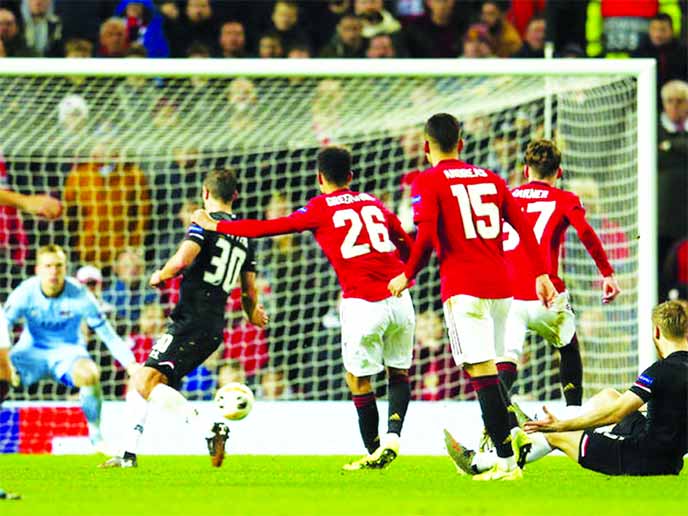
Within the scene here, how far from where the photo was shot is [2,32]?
13898 millimetres

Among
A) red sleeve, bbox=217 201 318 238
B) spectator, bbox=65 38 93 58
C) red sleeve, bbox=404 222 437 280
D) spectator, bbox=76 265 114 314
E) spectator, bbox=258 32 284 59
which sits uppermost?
spectator, bbox=258 32 284 59

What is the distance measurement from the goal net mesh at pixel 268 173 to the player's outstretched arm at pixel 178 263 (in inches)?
127

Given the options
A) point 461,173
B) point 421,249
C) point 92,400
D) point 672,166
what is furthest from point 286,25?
point 421,249

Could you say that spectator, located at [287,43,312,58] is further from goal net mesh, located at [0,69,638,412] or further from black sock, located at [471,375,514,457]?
black sock, located at [471,375,514,457]

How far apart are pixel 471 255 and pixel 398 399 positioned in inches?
56.2

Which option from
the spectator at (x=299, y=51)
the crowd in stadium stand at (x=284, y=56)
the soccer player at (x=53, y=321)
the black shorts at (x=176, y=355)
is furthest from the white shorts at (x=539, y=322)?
Result: the spectator at (x=299, y=51)

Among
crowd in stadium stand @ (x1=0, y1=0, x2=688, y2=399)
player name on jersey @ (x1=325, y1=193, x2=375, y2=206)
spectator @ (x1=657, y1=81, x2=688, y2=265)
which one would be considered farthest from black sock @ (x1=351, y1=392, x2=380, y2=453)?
spectator @ (x1=657, y1=81, x2=688, y2=265)

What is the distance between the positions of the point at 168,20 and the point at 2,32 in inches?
63.4

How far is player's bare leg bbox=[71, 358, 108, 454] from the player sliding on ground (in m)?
3.52

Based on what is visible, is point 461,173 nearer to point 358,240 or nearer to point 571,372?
point 358,240

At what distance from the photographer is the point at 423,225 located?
7898mm

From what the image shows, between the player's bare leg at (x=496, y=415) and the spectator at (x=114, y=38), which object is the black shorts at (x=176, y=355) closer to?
the player's bare leg at (x=496, y=415)

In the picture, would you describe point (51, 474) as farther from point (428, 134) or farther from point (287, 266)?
point (287, 266)

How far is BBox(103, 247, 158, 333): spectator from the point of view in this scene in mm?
12734
